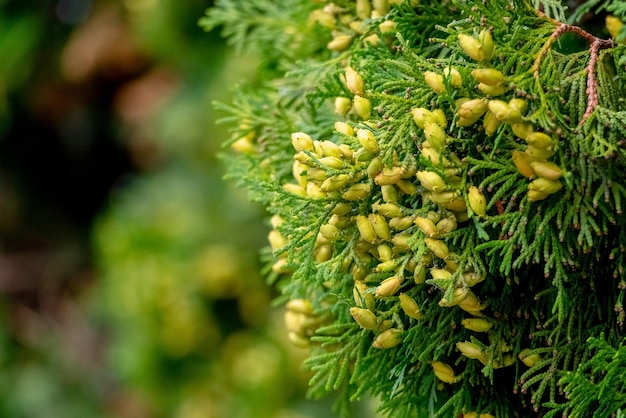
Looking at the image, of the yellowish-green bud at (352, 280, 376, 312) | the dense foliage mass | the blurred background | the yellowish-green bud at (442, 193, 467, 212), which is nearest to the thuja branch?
the dense foliage mass

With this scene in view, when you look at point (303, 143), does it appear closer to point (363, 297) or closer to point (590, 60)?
point (363, 297)

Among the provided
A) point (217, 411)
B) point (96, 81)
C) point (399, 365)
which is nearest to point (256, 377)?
point (217, 411)

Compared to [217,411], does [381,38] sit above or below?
above

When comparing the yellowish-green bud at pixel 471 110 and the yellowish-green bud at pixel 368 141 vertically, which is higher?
the yellowish-green bud at pixel 471 110

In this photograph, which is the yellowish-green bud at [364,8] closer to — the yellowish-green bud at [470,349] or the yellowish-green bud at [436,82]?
the yellowish-green bud at [436,82]

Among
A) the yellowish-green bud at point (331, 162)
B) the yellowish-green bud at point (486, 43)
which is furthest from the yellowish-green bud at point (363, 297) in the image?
the yellowish-green bud at point (486, 43)

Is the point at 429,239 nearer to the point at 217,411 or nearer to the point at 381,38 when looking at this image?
the point at 381,38
